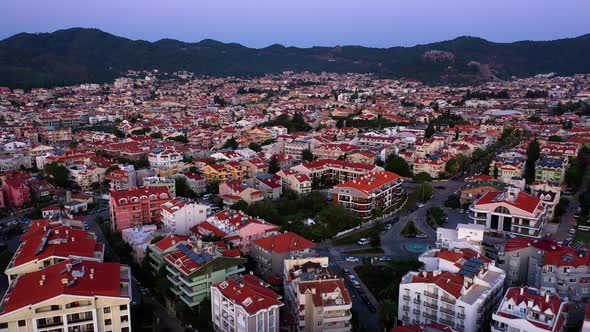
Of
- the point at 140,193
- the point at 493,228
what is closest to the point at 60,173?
the point at 140,193

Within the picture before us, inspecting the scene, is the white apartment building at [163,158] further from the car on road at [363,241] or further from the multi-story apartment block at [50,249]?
the car on road at [363,241]

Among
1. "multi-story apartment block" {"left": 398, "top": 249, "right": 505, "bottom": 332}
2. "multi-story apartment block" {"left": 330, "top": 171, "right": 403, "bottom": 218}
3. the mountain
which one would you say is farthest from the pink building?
the mountain

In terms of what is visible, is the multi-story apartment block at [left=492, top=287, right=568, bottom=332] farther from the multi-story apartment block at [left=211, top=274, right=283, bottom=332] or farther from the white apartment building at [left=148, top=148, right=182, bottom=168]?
the white apartment building at [left=148, top=148, right=182, bottom=168]

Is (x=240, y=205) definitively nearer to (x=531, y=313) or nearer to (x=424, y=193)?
(x=424, y=193)

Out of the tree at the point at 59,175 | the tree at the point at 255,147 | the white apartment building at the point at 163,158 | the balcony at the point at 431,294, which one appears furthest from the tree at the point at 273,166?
the balcony at the point at 431,294

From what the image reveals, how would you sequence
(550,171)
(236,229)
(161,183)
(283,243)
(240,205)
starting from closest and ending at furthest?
(283,243)
(236,229)
(240,205)
(161,183)
(550,171)

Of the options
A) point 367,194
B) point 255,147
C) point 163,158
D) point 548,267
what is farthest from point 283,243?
point 255,147

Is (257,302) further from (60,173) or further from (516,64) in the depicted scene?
(516,64)
